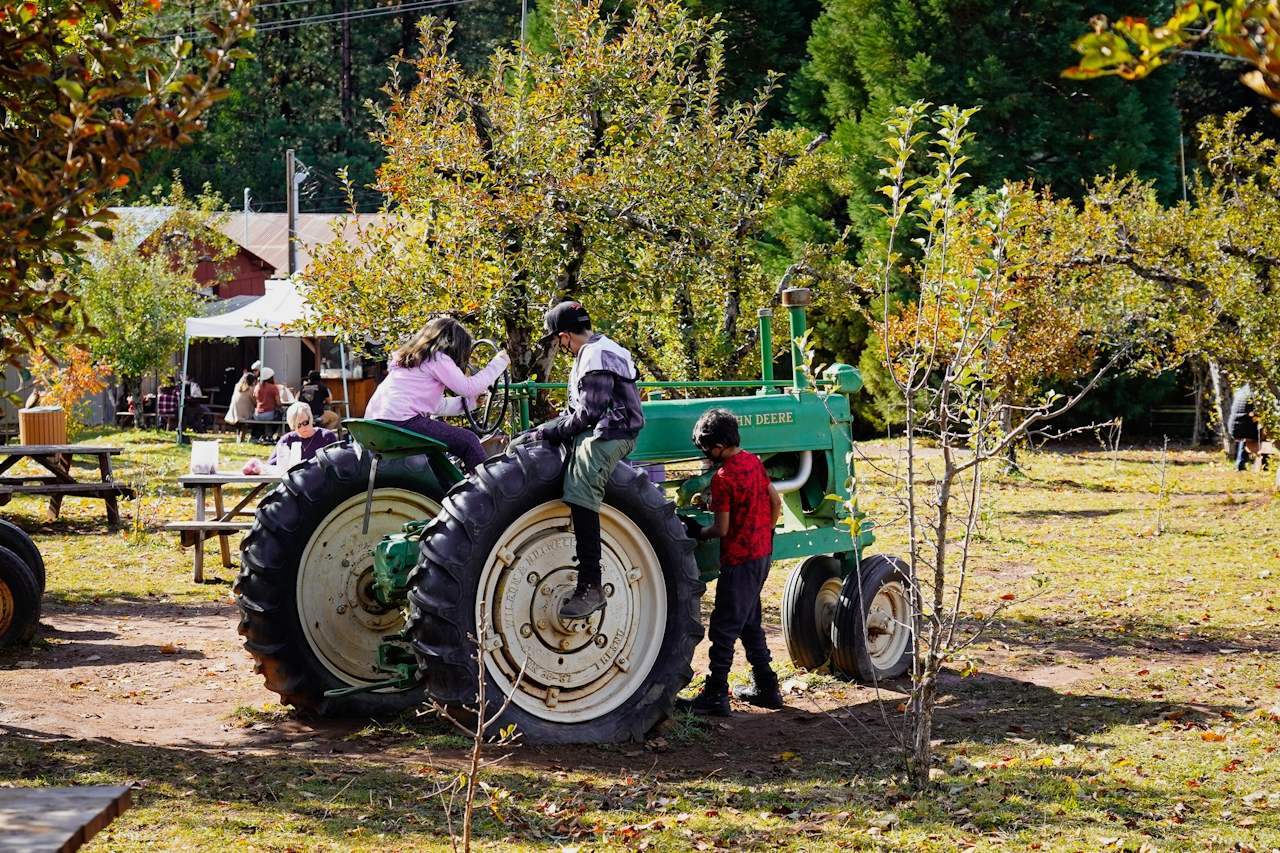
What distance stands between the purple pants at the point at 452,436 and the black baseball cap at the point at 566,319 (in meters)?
0.84

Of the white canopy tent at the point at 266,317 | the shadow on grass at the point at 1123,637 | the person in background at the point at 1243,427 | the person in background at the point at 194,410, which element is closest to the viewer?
the shadow on grass at the point at 1123,637

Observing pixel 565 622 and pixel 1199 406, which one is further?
pixel 1199 406

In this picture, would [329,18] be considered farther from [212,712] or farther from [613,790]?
[613,790]

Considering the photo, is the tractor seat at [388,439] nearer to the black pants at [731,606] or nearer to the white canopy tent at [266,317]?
the black pants at [731,606]

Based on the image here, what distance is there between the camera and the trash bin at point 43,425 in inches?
675

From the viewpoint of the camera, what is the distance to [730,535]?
7.06 m

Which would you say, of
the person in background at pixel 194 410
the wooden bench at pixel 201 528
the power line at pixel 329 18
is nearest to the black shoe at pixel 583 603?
the wooden bench at pixel 201 528

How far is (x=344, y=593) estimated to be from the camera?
709cm

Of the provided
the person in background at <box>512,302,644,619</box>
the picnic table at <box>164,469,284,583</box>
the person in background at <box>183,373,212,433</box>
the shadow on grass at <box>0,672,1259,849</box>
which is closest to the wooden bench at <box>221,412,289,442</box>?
the person in background at <box>183,373,212,433</box>

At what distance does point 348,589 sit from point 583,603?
5.18 feet

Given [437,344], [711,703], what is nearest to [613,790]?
[711,703]

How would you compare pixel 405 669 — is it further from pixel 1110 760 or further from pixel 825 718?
pixel 1110 760

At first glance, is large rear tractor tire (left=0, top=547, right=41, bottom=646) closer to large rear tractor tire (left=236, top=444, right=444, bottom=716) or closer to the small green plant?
the small green plant

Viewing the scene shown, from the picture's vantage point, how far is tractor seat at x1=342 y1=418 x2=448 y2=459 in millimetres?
6652
